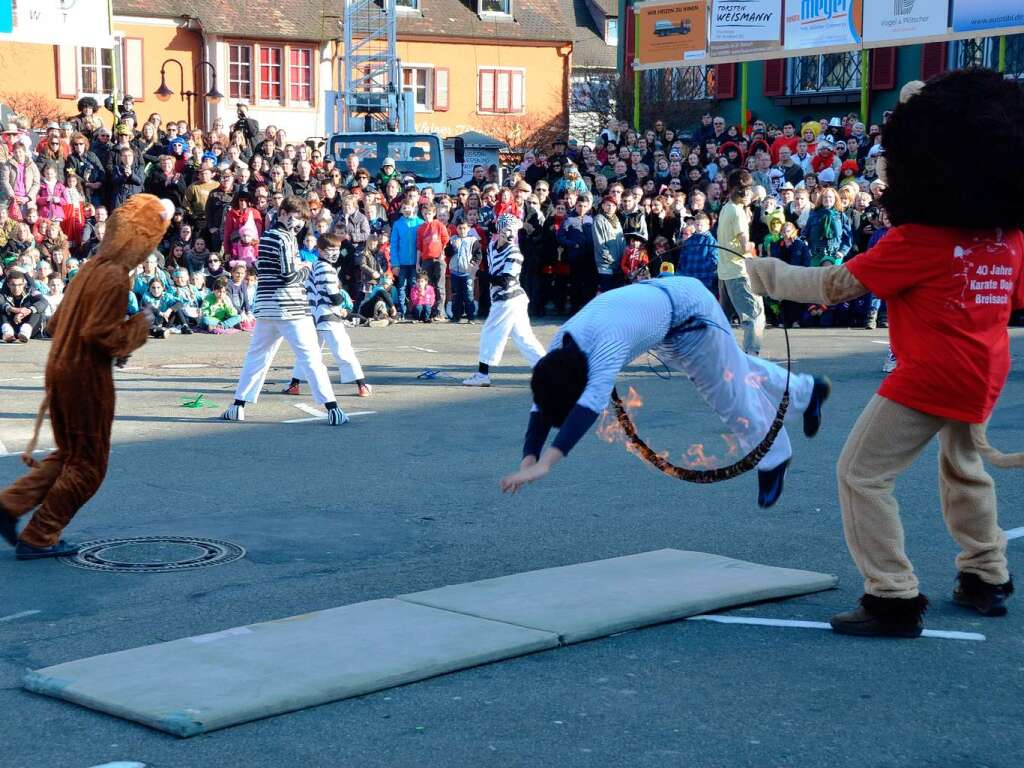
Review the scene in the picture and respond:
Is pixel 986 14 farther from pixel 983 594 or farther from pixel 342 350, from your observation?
pixel 983 594

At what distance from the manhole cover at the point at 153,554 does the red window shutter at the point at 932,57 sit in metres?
26.9

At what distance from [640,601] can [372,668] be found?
4.53ft

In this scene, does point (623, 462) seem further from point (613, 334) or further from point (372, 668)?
point (372, 668)

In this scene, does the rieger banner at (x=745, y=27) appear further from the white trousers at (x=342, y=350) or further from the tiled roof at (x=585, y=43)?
the tiled roof at (x=585, y=43)

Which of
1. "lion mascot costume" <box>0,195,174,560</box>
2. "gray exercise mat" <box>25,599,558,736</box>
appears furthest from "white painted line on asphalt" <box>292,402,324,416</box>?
"gray exercise mat" <box>25,599,558,736</box>

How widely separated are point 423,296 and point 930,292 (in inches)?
663

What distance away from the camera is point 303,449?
36.1 ft

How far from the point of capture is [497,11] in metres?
55.6

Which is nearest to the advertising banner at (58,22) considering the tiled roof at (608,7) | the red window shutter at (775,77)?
the red window shutter at (775,77)

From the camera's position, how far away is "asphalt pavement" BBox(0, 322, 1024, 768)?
15.8 feet

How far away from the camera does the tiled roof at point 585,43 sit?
6252 centimetres

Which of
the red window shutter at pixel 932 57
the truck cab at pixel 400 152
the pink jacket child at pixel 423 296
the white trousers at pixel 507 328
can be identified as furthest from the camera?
the red window shutter at pixel 932 57

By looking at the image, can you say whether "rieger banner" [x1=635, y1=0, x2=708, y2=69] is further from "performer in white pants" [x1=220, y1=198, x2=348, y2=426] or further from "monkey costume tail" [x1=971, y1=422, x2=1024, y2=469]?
"monkey costume tail" [x1=971, y1=422, x2=1024, y2=469]

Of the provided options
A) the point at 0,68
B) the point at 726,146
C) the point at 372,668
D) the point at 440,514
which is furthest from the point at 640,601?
the point at 0,68
